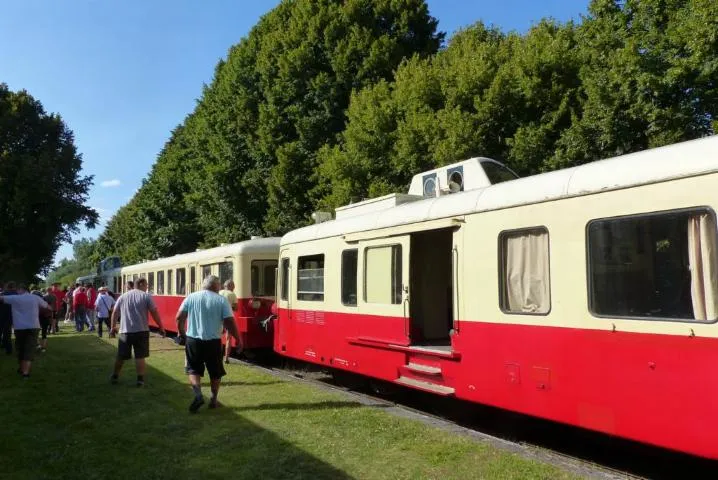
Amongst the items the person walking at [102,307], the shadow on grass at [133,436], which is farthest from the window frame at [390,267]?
the person walking at [102,307]

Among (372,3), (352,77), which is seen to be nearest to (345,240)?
(352,77)

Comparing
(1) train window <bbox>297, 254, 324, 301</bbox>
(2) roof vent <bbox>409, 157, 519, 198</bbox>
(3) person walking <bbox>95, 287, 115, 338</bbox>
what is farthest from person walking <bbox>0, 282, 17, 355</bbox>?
(2) roof vent <bbox>409, 157, 519, 198</bbox>

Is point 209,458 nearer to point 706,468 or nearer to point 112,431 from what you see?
point 112,431

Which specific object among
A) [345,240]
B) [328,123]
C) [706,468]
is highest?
[328,123]

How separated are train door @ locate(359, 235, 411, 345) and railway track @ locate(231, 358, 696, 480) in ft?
3.19

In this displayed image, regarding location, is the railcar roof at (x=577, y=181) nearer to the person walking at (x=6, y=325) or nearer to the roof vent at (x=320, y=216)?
the roof vent at (x=320, y=216)

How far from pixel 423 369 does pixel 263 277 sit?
7187 millimetres

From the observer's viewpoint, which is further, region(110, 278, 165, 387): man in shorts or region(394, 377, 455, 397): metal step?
region(110, 278, 165, 387): man in shorts

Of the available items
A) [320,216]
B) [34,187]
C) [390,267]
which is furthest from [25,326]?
[34,187]

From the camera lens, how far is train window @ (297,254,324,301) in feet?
34.6

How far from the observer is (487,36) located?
966 inches

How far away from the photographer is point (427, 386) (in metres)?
7.66

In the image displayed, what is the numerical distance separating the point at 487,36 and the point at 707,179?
21325 millimetres

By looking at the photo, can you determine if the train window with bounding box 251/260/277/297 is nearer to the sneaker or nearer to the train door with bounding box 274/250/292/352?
the train door with bounding box 274/250/292/352
